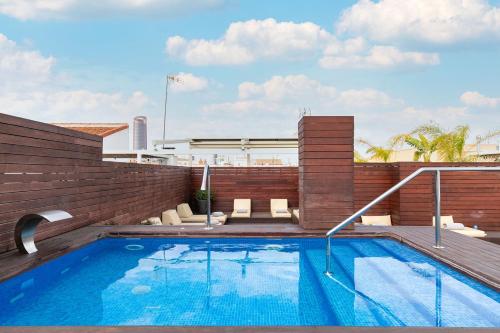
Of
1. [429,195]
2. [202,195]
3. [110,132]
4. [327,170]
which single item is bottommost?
[202,195]

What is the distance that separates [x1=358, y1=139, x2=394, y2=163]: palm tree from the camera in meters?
14.6

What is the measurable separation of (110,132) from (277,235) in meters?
19.7

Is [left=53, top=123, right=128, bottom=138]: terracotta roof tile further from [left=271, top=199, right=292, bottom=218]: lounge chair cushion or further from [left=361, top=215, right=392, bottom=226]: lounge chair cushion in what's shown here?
[left=361, top=215, right=392, bottom=226]: lounge chair cushion

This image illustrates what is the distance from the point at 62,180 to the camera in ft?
20.6

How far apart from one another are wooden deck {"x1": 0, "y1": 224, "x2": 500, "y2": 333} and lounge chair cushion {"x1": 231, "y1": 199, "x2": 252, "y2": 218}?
5.53 meters

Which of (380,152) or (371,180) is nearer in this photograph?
(371,180)

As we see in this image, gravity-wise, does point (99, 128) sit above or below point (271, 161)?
above

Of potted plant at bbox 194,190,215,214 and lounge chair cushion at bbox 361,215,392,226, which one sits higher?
potted plant at bbox 194,190,215,214

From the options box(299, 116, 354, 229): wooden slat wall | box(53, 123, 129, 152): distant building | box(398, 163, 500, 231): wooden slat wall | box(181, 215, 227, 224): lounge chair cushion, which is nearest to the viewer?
box(299, 116, 354, 229): wooden slat wall

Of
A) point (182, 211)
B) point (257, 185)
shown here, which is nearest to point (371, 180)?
point (257, 185)

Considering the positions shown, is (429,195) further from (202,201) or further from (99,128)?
(99,128)

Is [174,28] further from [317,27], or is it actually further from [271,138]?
[271,138]

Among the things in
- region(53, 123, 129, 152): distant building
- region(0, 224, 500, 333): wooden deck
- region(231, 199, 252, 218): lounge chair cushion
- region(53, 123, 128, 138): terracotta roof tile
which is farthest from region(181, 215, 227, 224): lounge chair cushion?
region(53, 123, 128, 138): terracotta roof tile

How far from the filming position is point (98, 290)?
4332 millimetres
